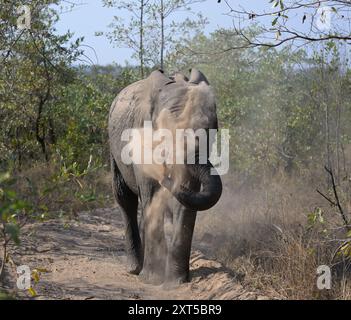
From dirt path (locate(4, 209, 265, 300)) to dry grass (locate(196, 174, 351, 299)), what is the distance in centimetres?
38

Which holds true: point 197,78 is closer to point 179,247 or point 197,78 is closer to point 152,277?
point 179,247

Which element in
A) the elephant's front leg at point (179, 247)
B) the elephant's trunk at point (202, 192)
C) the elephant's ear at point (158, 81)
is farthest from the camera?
the elephant's ear at point (158, 81)

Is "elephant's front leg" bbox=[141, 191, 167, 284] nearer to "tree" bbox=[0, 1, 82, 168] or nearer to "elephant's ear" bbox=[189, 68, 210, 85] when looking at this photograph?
"elephant's ear" bbox=[189, 68, 210, 85]

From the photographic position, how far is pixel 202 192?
612 cm

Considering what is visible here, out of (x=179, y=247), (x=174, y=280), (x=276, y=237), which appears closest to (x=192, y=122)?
(x=179, y=247)

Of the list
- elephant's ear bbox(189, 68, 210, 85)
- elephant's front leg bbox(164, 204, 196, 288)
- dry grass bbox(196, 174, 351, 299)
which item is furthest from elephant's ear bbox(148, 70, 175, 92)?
dry grass bbox(196, 174, 351, 299)

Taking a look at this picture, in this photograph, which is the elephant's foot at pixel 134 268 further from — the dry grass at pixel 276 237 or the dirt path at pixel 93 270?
the dry grass at pixel 276 237

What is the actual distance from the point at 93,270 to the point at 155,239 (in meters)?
0.91

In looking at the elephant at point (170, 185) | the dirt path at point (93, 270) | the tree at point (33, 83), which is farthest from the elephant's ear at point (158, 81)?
the tree at point (33, 83)

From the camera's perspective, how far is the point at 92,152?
1333cm

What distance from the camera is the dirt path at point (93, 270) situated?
6461mm

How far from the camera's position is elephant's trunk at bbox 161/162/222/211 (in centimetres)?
608
